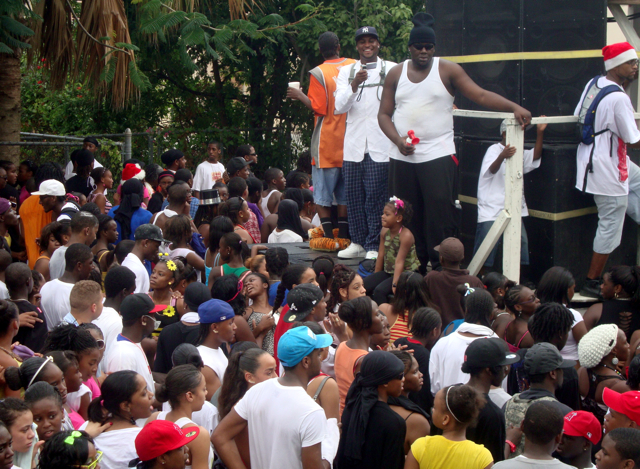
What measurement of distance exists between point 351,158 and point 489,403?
13.0 ft

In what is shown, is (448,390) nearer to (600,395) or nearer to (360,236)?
(600,395)

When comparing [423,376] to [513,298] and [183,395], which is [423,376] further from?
[183,395]

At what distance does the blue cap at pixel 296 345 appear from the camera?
340 cm

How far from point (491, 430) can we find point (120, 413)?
1.84 meters

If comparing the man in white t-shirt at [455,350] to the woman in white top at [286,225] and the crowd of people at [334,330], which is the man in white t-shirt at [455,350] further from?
the woman in white top at [286,225]

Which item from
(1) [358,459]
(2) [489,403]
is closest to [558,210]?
(2) [489,403]

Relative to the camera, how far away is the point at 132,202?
25.2 feet

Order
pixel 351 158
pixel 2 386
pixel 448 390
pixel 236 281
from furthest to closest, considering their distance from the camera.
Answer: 1. pixel 351 158
2. pixel 236 281
3. pixel 2 386
4. pixel 448 390

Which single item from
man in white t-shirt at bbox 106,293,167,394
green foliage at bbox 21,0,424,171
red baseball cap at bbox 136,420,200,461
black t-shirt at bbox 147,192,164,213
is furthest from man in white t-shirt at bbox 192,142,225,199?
red baseball cap at bbox 136,420,200,461

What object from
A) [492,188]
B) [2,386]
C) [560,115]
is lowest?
[2,386]

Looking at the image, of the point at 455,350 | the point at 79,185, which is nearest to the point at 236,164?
the point at 79,185

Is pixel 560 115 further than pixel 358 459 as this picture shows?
Yes

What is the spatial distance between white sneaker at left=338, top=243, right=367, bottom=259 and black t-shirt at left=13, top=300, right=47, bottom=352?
10.6ft

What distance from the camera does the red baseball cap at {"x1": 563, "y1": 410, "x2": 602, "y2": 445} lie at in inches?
138
